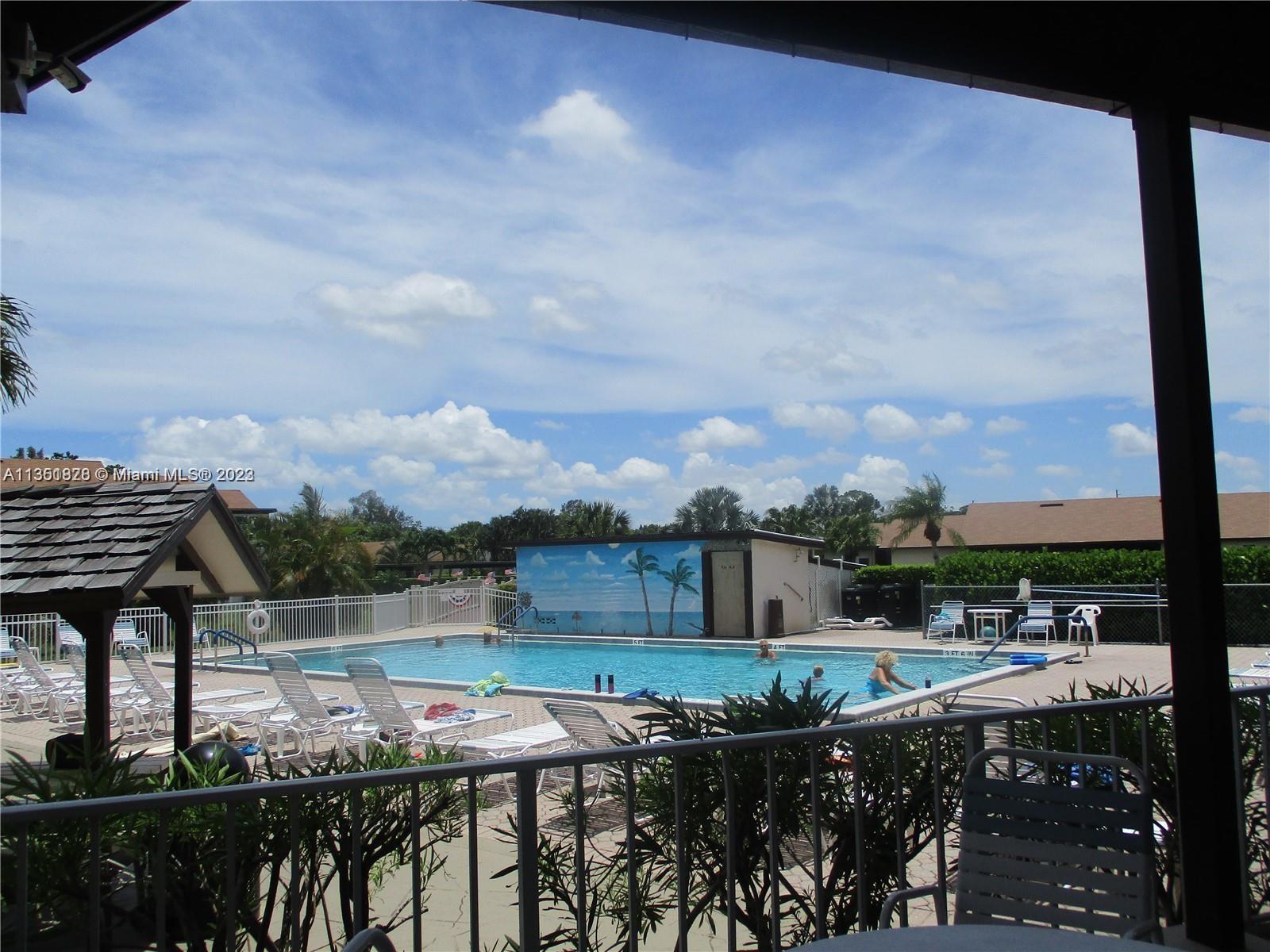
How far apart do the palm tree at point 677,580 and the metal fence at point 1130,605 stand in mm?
5441

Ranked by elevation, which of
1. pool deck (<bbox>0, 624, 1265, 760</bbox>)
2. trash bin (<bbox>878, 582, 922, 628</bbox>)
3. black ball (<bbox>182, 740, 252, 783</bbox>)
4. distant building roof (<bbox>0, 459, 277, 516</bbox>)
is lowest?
pool deck (<bbox>0, 624, 1265, 760</bbox>)

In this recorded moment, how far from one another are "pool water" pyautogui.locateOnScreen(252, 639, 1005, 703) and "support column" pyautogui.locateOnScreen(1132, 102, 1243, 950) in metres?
10.6

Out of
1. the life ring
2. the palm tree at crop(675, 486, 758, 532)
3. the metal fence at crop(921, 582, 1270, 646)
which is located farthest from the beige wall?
the palm tree at crop(675, 486, 758, 532)

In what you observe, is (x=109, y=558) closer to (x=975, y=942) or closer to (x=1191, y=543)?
(x=975, y=942)

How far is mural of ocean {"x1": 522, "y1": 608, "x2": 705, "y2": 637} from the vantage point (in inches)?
875

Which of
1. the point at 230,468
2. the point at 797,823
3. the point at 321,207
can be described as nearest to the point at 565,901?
the point at 797,823

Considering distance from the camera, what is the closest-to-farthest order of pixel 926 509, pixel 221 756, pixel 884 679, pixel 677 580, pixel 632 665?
pixel 221 756
pixel 884 679
pixel 632 665
pixel 677 580
pixel 926 509

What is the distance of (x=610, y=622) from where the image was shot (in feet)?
75.2

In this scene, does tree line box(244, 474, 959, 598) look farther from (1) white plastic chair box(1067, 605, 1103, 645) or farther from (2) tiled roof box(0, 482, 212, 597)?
(2) tiled roof box(0, 482, 212, 597)

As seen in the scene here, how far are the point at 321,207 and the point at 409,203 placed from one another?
3.86ft

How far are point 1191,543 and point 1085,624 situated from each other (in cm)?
1724

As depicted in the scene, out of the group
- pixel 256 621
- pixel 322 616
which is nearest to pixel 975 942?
pixel 256 621

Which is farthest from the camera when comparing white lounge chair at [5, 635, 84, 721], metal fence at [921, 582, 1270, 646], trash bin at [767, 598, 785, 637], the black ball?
trash bin at [767, 598, 785, 637]

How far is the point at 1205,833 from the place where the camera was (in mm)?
2701
